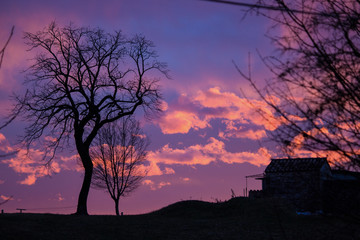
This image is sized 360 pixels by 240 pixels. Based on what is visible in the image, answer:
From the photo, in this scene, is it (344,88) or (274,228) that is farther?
(274,228)

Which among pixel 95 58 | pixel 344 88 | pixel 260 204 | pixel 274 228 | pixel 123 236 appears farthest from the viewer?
pixel 95 58

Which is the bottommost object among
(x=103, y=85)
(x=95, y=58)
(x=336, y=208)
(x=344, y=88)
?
(x=336, y=208)

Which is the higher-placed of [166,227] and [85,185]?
[85,185]

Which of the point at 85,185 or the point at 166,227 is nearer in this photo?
the point at 166,227

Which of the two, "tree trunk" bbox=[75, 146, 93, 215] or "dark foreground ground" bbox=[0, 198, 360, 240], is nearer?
"dark foreground ground" bbox=[0, 198, 360, 240]

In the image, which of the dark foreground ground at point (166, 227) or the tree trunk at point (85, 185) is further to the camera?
the tree trunk at point (85, 185)

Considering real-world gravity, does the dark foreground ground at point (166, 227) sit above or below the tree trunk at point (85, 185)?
below

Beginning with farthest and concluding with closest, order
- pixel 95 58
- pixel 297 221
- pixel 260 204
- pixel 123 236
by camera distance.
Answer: pixel 95 58, pixel 260 204, pixel 297 221, pixel 123 236

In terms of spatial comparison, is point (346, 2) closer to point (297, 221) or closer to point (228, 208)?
point (297, 221)

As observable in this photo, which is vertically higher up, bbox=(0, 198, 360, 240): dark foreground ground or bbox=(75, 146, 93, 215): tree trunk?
bbox=(75, 146, 93, 215): tree trunk

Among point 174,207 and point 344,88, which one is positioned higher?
point 344,88

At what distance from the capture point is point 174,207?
26.6m

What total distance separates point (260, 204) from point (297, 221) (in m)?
4.39

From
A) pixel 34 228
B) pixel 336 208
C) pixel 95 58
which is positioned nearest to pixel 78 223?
pixel 34 228
